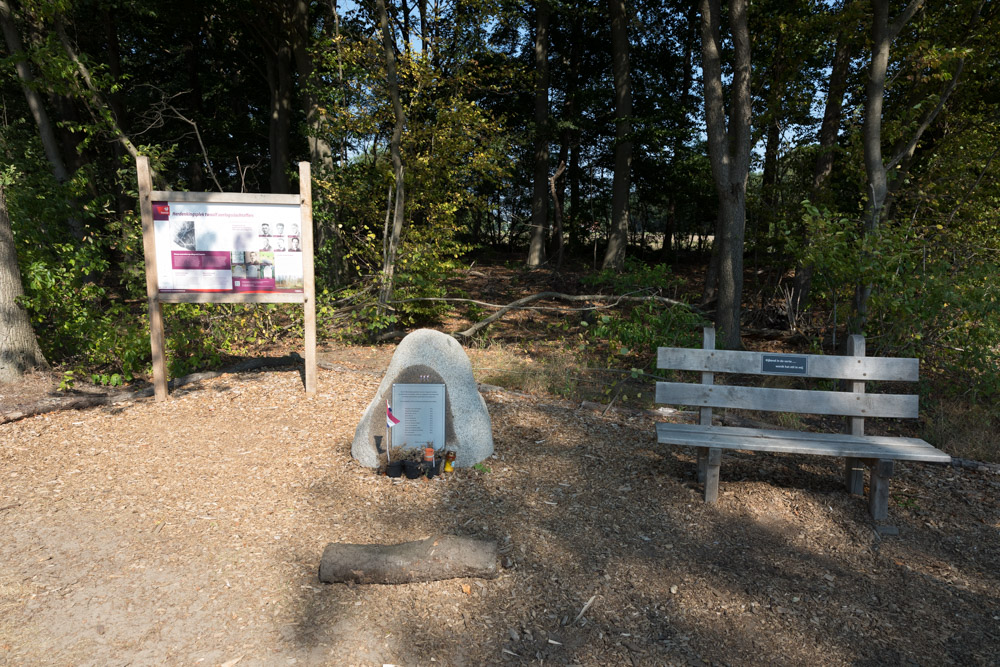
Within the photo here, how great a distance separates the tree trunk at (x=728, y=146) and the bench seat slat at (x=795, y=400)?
4285 millimetres

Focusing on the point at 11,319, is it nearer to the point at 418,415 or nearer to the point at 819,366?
the point at 418,415

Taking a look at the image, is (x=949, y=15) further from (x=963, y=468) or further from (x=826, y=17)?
(x=963, y=468)

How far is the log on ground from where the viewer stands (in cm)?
319

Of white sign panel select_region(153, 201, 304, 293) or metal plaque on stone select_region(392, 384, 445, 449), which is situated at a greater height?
white sign panel select_region(153, 201, 304, 293)

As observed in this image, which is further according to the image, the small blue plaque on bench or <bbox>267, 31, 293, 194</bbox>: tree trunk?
<bbox>267, 31, 293, 194</bbox>: tree trunk

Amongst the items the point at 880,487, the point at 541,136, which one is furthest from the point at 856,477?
the point at 541,136

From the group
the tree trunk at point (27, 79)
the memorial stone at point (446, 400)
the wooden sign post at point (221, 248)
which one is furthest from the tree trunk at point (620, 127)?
the tree trunk at point (27, 79)

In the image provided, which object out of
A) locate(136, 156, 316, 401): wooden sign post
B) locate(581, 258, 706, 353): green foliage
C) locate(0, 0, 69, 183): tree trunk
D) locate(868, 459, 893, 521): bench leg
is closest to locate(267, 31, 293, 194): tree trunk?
locate(0, 0, 69, 183): tree trunk

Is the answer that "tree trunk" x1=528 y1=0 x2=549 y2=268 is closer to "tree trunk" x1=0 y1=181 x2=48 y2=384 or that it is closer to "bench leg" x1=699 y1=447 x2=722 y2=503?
"tree trunk" x1=0 y1=181 x2=48 y2=384

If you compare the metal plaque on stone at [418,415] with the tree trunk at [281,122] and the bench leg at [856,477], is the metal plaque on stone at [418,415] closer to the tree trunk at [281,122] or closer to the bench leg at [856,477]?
the bench leg at [856,477]

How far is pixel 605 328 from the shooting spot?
25.6 feet

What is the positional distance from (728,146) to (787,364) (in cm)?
531

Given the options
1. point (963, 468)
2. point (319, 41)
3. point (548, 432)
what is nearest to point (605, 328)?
point (548, 432)

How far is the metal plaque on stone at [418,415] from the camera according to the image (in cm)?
444
